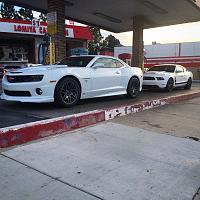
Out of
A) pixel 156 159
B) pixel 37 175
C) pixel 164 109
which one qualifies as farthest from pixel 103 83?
pixel 37 175

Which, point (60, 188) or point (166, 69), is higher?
point (166, 69)

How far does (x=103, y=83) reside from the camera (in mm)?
7664

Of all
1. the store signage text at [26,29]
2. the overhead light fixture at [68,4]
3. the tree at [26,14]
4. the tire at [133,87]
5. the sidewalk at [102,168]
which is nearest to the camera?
the sidewalk at [102,168]

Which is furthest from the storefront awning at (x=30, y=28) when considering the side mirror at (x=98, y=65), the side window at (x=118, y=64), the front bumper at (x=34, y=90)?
the front bumper at (x=34, y=90)

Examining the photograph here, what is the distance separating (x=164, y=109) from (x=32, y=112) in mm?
3722

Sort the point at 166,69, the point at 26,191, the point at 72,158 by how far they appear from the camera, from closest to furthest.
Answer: the point at 26,191, the point at 72,158, the point at 166,69

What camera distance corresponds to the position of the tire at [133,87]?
8877 mm

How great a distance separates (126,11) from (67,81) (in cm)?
794

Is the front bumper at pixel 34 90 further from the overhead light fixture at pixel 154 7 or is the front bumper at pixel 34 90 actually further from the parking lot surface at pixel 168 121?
the overhead light fixture at pixel 154 7

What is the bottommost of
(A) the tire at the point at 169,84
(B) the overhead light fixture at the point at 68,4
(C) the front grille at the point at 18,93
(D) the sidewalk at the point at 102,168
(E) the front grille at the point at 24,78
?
(D) the sidewalk at the point at 102,168

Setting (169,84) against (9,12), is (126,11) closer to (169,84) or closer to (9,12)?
(169,84)

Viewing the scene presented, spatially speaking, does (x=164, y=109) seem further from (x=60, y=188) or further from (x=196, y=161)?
(x=60, y=188)

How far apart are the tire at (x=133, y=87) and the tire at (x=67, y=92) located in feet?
7.82

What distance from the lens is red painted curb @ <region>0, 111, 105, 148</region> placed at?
418 cm
